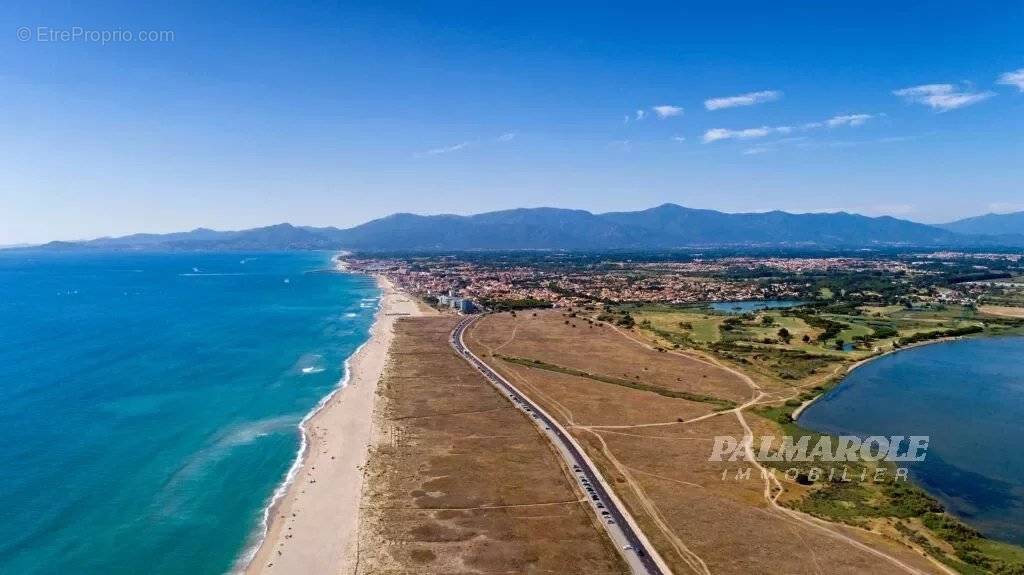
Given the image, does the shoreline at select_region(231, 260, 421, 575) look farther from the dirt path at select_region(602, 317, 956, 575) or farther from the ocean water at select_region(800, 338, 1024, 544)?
the ocean water at select_region(800, 338, 1024, 544)

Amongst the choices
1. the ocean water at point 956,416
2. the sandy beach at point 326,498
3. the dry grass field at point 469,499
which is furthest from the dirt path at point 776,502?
the sandy beach at point 326,498

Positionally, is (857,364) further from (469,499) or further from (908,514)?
(469,499)

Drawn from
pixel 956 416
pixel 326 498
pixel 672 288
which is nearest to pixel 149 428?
pixel 326 498

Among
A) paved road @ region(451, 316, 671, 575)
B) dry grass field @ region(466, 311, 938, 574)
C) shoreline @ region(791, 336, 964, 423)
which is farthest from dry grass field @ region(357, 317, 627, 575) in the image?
shoreline @ region(791, 336, 964, 423)

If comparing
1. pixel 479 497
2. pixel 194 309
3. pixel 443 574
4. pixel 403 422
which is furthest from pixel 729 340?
pixel 194 309

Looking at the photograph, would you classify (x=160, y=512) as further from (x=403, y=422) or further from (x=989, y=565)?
(x=989, y=565)
